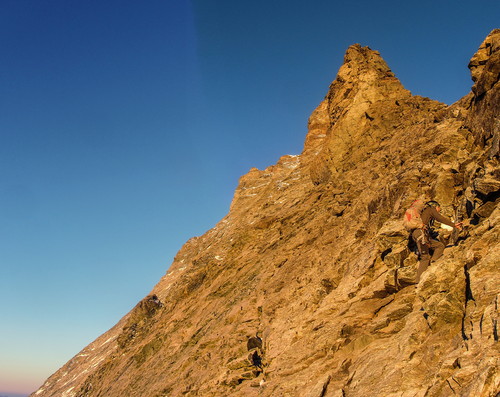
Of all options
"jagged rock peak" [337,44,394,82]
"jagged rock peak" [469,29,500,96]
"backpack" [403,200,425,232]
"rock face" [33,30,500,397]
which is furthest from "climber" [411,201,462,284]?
"jagged rock peak" [337,44,394,82]

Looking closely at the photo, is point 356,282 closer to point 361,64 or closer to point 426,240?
point 426,240

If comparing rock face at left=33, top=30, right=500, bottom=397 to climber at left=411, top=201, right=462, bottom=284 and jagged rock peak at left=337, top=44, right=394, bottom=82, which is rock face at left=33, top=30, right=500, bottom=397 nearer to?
jagged rock peak at left=337, top=44, right=394, bottom=82

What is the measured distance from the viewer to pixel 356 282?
15141 millimetres

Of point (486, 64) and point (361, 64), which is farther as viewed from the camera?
point (361, 64)

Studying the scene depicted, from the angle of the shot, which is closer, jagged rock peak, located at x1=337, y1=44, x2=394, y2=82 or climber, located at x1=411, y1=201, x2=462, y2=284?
climber, located at x1=411, y1=201, x2=462, y2=284

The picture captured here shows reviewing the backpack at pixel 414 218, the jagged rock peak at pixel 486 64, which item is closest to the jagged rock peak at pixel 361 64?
the jagged rock peak at pixel 486 64

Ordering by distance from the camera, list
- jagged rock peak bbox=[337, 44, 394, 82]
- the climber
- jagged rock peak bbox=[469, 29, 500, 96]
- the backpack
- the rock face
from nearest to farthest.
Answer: the rock face < the climber < the backpack < jagged rock peak bbox=[469, 29, 500, 96] < jagged rock peak bbox=[337, 44, 394, 82]

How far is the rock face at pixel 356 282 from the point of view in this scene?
9344 mm

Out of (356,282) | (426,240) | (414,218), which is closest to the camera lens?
(426,240)

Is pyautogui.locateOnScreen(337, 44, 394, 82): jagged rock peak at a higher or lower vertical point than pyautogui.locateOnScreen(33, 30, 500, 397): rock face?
higher

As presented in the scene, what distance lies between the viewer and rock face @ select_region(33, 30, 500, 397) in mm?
9344

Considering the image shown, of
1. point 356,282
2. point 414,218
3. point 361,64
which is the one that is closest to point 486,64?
point 414,218

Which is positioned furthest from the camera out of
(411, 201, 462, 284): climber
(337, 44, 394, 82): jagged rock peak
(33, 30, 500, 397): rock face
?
(337, 44, 394, 82): jagged rock peak

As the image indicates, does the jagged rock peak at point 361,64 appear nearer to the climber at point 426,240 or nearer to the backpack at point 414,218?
the backpack at point 414,218
